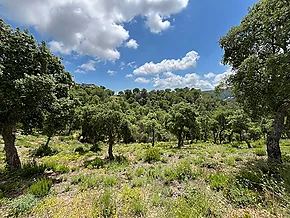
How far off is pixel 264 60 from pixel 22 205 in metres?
10.2

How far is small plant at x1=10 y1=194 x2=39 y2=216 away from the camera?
14.0 ft

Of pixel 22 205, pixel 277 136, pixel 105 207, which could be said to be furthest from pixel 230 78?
pixel 22 205

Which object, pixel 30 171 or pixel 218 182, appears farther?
pixel 30 171

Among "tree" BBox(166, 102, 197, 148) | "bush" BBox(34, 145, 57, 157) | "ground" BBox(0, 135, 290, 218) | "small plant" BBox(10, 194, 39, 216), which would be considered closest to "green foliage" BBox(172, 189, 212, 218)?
"ground" BBox(0, 135, 290, 218)

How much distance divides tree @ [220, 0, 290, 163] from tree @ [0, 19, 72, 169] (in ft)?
27.2

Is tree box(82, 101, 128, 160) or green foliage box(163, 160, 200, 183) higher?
tree box(82, 101, 128, 160)

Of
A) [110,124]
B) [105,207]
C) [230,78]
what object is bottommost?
[105,207]

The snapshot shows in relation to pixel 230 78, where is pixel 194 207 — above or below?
below

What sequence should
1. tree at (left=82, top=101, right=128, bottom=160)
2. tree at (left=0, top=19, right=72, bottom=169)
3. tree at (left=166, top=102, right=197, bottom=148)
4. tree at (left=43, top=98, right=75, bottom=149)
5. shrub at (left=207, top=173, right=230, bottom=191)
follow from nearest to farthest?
shrub at (left=207, top=173, right=230, bottom=191) < tree at (left=0, top=19, right=72, bottom=169) < tree at (left=43, top=98, right=75, bottom=149) < tree at (left=82, top=101, right=128, bottom=160) < tree at (left=166, top=102, right=197, bottom=148)

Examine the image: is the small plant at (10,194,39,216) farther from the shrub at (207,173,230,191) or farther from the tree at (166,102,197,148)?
the tree at (166,102,197,148)

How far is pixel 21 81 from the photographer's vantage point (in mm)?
5758

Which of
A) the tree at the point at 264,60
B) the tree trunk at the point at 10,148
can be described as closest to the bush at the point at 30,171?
the tree trunk at the point at 10,148

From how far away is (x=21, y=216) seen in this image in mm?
4074

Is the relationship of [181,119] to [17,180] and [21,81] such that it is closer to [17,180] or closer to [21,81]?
[17,180]
